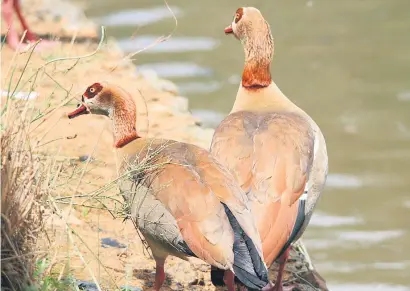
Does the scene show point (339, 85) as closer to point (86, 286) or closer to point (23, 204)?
point (86, 286)

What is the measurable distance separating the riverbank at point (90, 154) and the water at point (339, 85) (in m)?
0.86

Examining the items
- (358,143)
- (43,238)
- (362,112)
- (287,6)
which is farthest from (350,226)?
(287,6)

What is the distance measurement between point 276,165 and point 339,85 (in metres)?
5.55

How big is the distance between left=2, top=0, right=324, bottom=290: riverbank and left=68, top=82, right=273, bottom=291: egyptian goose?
0.22m

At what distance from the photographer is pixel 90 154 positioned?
567 centimetres

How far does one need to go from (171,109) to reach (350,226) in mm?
1722

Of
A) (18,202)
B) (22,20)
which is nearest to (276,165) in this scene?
(18,202)

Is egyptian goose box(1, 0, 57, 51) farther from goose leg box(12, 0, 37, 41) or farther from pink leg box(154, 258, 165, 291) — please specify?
pink leg box(154, 258, 165, 291)

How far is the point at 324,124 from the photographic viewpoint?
32.0 ft

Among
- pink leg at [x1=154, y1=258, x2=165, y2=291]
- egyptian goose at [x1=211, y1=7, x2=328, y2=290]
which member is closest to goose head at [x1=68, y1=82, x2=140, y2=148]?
egyptian goose at [x1=211, y1=7, x2=328, y2=290]

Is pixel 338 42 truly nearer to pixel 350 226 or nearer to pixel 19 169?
pixel 350 226

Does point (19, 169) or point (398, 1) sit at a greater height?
point (398, 1)

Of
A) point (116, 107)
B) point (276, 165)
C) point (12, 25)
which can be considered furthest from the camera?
point (12, 25)

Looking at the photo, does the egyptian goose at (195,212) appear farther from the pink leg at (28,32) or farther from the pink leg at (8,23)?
the pink leg at (8,23)
